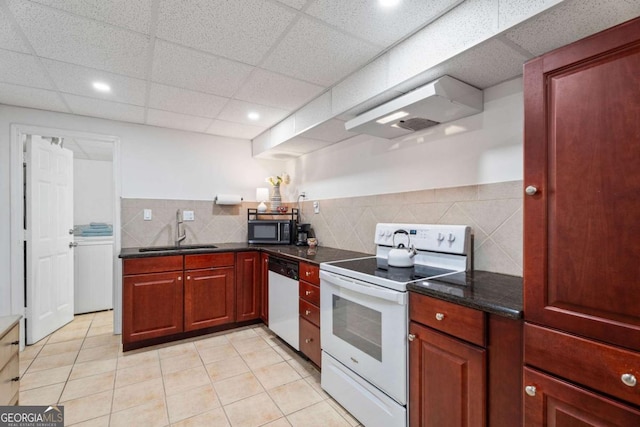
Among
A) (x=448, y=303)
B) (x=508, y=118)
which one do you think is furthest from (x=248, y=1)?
(x=448, y=303)

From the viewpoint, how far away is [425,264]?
199cm

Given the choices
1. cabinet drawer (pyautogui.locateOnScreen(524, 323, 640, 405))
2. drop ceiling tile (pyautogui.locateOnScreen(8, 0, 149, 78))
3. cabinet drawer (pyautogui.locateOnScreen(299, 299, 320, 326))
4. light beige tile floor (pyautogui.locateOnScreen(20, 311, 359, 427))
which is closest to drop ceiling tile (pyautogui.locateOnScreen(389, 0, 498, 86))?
cabinet drawer (pyautogui.locateOnScreen(524, 323, 640, 405))

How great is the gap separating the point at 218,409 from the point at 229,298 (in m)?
1.26

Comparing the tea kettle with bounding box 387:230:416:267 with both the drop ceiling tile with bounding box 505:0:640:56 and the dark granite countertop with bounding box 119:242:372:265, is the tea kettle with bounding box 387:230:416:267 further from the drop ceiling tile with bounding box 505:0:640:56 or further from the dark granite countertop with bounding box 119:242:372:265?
the drop ceiling tile with bounding box 505:0:640:56

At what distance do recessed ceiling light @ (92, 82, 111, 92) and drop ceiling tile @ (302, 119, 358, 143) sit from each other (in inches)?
62.2

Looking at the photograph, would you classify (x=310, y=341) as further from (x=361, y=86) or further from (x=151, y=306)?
(x=361, y=86)

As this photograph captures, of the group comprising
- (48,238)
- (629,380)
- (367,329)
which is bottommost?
(367,329)

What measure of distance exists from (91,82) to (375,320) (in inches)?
103

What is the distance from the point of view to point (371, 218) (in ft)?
8.64

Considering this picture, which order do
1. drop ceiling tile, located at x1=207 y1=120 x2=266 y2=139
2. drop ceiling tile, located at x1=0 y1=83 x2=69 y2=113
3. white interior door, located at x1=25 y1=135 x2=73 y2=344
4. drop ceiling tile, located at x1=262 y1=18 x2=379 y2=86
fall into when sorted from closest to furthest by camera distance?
drop ceiling tile, located at x1=262 y1=18 x2=379 y2=86
drop ceiling tile, located at x1=0 y1=83 x2=69 y2=113
white interior door, located at x1=25 y1=135 x2=73 y2=344
drop ceiling tile, located at x1=207 y1=120 x2=266 y2=139

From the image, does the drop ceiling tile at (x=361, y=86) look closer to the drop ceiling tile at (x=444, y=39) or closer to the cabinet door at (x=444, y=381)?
the drop ceiling tile at (x=444, y=39)

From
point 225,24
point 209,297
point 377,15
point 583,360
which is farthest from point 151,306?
point 583,360

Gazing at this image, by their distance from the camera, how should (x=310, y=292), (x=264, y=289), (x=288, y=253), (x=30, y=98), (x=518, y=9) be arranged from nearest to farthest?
(x=518, y=9) < (x=310, y=292) < (x=30, y=98) < (x=288, y=253) < (x=264, y=289)

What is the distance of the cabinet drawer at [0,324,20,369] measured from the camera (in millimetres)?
1263
